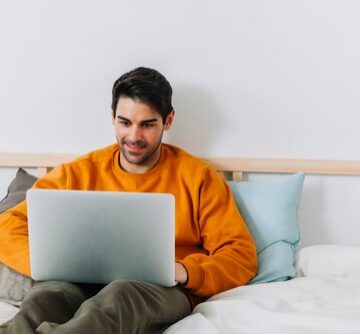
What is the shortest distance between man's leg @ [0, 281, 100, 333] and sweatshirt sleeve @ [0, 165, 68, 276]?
0.20 meters

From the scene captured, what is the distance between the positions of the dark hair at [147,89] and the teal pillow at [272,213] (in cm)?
32

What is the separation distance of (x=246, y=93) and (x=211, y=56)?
15 cm

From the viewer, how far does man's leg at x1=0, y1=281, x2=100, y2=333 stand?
125 centimetres

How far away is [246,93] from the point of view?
6.35 feet

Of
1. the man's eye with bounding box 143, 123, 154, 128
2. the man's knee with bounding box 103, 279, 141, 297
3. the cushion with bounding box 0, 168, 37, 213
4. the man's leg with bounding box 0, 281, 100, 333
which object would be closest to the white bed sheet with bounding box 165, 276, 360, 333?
the man's knee with bounding box 103, 279, 141, 297

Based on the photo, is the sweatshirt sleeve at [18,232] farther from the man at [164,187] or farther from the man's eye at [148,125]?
the man's eye at [148,125]

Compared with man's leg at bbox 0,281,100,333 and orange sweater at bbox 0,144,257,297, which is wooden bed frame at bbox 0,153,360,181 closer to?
orange sweater at bbox 0,144,257,297

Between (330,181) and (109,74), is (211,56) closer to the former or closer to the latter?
(109,74)

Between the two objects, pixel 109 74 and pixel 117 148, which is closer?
pixel 117 148

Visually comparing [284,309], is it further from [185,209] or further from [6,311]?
[6,311]

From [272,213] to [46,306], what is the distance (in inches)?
28.5

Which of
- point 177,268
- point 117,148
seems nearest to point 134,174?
point 117,148

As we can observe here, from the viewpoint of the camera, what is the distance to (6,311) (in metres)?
1.53

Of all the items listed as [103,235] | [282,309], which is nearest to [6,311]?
[103,235]
